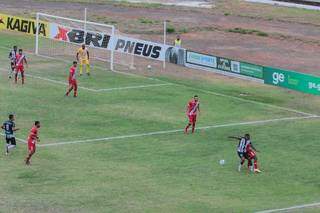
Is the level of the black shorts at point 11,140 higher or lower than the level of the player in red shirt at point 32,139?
lower

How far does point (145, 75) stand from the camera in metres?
62.8

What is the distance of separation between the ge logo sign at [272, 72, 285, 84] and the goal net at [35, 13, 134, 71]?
10.9 meters

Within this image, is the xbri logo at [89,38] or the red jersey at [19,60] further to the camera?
the xbri logo at [89,38]

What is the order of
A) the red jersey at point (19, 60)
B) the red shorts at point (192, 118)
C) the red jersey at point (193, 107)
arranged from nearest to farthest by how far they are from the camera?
the red jersey at point (193, 107), the red shorts at point (192, 118), the red jersey at point (19, 60)

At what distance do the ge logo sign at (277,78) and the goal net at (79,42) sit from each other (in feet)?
35.8

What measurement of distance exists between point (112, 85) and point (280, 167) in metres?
19.0

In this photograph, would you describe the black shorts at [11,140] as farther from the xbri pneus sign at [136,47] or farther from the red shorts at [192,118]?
the xbri pneus sign at [136,47]

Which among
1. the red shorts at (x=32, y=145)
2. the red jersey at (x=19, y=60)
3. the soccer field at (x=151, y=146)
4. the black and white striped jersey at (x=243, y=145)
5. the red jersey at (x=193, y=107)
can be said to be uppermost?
the red jersey at (x=19, y=60)

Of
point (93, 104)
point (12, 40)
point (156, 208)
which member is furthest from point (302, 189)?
point (12, 40)

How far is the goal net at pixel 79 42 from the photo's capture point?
64.9 m

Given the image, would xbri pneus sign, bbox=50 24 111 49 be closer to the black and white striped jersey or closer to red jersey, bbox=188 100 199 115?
red jersey, bbox=188 100 199 115

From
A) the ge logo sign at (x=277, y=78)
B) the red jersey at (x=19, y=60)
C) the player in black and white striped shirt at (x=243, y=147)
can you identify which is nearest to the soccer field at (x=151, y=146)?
the player in black and white striped shirt at (x=243, y=147)

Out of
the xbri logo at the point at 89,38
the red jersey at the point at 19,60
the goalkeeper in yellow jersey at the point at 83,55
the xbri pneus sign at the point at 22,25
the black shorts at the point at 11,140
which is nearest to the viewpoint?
the black shorts at the point at 11,140

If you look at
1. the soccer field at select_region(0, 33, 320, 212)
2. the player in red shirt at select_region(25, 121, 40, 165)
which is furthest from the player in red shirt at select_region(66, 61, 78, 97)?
the player in red shirt at select_region(25, 121, 40, 165)
